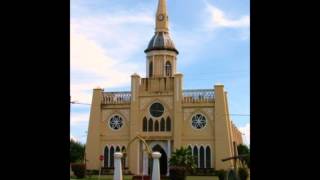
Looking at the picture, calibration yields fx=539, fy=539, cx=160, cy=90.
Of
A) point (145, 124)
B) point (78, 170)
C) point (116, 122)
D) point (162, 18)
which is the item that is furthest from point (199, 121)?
point (78, 170)

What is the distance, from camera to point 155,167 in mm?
26453

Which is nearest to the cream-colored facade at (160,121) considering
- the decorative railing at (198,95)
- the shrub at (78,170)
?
the decorative railing at (198,95)

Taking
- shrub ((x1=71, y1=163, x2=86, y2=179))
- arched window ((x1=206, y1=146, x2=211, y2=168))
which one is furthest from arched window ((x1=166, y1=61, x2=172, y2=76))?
shrub ((x1=71, y1=163, x2=86, y2=179))

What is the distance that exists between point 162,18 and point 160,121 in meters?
9.79

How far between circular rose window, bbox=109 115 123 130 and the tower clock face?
111 inches

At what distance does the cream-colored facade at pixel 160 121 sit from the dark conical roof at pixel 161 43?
0.31 feet

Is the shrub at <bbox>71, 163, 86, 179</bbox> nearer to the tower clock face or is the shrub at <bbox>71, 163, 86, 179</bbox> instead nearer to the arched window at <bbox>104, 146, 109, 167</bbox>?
the arched window at <bbox>104, 146, 109, 167</bbox>

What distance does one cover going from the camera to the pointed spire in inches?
1875

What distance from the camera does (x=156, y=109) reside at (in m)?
44.2
